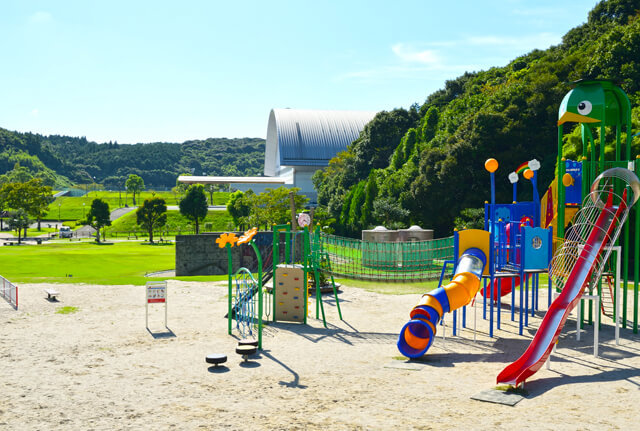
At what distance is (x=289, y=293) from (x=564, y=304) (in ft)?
24.7

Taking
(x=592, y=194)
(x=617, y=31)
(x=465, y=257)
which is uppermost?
(x=617, y=31)

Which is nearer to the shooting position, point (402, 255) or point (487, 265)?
point (487, 265)

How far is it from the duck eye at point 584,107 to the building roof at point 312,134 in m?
80.2

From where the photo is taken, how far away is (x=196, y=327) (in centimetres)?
1498

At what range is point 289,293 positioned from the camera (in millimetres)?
15906

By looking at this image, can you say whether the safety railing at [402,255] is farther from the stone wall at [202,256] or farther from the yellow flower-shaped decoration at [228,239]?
the stone wall at [202,256]

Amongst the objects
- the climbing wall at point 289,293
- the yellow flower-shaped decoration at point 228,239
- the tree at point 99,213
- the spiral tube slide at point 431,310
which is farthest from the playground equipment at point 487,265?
the tree at point 99,213

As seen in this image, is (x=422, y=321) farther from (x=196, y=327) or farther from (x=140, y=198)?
(x=140, y=198)

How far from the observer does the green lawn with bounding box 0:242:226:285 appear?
2514 centimetres

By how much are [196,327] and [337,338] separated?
12.9ft

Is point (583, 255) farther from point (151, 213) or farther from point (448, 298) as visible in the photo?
point (151, 213)

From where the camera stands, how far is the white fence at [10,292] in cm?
1764

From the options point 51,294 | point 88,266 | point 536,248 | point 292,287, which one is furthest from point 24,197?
point 536,248

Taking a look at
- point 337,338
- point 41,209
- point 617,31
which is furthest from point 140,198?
point 337,338
